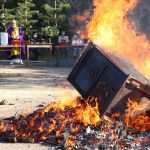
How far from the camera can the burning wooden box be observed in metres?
7.68

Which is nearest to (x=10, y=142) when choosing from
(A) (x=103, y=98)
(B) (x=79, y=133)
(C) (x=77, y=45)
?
(B) (x=79, y=133)

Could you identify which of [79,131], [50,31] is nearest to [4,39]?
[50,31]

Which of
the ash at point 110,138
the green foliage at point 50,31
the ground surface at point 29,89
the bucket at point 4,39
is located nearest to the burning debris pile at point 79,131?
the ash at point 110,138

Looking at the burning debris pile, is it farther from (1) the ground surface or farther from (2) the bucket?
(2) the bucket

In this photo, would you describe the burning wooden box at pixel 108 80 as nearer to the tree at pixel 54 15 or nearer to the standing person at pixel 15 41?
the standing person at pixel 15 41

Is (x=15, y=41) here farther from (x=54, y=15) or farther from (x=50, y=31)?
(x=54, y=15)

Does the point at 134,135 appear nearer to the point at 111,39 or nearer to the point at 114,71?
the point at 114,71

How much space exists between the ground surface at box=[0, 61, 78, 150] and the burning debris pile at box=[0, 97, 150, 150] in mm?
318

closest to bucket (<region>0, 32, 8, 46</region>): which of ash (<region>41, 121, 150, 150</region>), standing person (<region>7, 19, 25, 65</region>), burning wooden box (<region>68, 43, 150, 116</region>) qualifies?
standing person (<region>7, 19, 25, 65</region>)

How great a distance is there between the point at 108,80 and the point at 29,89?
21.4ft

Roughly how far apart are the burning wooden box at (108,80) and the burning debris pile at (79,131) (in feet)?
0.66

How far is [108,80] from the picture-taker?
7.93 meters

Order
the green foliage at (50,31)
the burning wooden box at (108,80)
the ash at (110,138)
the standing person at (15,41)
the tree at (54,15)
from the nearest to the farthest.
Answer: the ash at (110,138) → the burning wooden box at (108,80) → the standing person at (15,41) → the green foliage at (50,31) → the tree at (54,15)

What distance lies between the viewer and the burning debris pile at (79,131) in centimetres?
770
